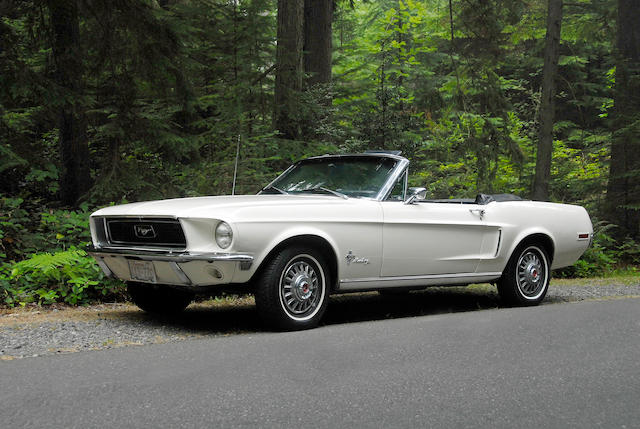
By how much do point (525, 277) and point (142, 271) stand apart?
4780mm

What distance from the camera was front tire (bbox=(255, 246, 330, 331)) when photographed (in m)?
6.28

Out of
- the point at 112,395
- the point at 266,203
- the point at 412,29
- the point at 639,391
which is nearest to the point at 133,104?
the point at 266,203

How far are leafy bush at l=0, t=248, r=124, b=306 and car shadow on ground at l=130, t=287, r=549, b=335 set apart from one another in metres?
1.11

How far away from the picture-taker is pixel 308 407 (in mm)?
4191

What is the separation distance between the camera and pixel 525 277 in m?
8.88

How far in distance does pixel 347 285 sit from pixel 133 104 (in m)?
7.38

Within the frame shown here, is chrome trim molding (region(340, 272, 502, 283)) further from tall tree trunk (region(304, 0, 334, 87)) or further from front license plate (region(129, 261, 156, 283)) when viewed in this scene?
tall tree trunk (region(304, 0, 334, 87))

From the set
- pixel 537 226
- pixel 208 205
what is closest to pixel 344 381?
pixel 208 205

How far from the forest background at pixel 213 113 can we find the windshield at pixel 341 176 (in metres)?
2.56

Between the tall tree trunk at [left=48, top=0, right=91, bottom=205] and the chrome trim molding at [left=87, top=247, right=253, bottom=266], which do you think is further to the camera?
the tall tree trunk at [left=48, top=0, right=91, bottom=205]

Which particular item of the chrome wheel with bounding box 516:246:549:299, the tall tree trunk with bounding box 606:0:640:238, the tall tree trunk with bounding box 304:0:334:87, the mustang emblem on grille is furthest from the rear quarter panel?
the tall tree trunk with bounding box 304:0:334:87

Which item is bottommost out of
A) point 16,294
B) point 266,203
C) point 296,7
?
point 16,294

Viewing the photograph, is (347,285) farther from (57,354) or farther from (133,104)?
(133,104)

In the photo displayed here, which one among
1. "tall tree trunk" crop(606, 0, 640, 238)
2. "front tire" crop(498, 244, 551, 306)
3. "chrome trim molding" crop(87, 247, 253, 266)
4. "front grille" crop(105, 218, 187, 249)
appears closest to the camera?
"chrome trim molding" crop(87, 247, 253, 266)
